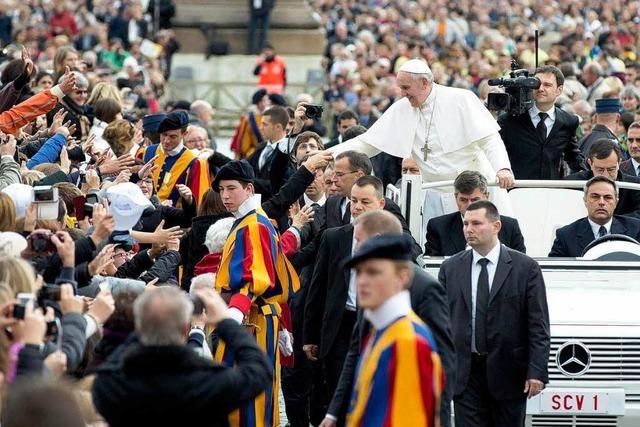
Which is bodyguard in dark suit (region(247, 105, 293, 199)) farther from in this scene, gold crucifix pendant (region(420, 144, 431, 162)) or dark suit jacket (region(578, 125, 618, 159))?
dark suit jacket (region(578, 125, 618, 159))

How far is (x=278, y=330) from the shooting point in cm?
1099

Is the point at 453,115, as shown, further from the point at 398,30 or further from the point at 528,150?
the point at 398,30

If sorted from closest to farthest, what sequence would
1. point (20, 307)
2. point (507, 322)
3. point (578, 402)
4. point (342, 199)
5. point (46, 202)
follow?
point (20, 307), point (46, 202), point (507, 322), point (578, 402), point (342, 199)

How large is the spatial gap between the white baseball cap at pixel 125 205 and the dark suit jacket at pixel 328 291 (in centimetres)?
145

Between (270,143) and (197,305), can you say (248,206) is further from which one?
(270,143)

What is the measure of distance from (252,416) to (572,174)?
502 centimetres

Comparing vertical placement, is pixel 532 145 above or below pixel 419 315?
above

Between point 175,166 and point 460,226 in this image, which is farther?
point 175,166

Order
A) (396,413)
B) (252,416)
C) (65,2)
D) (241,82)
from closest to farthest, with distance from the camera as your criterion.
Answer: (396,413) < (252,416) < (241,82) < (65,2)

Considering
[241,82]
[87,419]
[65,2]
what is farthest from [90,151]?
[65,2]

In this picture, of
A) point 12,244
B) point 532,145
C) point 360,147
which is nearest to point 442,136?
point 360,147

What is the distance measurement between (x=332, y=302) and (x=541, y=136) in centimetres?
444

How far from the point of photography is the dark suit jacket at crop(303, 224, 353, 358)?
10969mm

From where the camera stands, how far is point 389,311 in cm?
736
